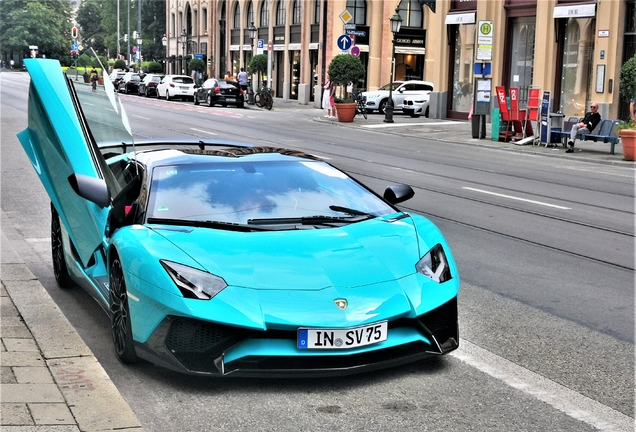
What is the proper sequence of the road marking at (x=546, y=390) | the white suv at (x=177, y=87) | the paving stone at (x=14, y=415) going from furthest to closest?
the white suv at (x=177, y=87) < the road marking at (x=546, y=390) < the paving stone at (x=14, y=415)

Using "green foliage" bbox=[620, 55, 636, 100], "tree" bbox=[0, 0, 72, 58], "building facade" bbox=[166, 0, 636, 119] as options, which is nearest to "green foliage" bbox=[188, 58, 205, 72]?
"building facade" bbox=[166, 0, 636, 119]

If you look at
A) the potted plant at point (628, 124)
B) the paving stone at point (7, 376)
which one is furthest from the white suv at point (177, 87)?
the paving stone at point (7, 376)

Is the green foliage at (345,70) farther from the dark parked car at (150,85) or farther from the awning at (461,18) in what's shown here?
the dark parked car at (150,85)

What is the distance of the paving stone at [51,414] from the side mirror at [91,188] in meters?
1.79

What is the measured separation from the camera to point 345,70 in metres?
39.5

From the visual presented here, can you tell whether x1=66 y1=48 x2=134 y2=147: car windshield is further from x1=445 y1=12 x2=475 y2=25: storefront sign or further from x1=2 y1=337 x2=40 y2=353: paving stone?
x1=445 y1=12 x2=475 y2=25: storefront sign

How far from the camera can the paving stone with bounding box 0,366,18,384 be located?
5016mm

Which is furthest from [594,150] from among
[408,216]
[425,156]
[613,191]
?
[408,216]

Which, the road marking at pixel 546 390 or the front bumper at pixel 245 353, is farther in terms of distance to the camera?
the front bumper at pixel 245 353

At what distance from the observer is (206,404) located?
4863mm

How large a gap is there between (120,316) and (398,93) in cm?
3985

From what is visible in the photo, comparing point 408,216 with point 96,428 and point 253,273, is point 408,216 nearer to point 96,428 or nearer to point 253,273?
point 253,273

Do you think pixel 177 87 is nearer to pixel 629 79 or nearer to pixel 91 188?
pixel 629 79

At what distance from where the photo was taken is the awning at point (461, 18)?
38.0m
